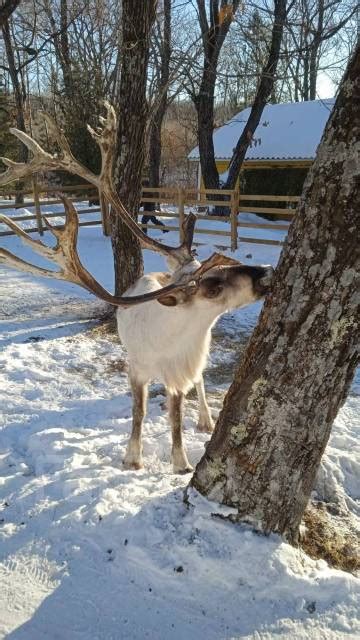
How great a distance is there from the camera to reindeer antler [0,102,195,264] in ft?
10.7

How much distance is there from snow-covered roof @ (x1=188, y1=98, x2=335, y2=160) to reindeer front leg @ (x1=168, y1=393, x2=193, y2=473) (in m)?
15.5

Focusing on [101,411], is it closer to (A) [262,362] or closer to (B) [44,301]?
(A) [262,362]

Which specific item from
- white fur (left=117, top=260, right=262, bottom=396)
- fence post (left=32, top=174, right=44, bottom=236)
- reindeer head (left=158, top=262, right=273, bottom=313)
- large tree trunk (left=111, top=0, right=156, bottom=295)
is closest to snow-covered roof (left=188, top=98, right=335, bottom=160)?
fence post (left=32, top=174, right=44, bottom=236)

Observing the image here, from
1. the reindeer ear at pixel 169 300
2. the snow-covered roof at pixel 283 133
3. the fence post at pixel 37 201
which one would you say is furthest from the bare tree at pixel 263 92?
the reindeer ear at pixel 169 300

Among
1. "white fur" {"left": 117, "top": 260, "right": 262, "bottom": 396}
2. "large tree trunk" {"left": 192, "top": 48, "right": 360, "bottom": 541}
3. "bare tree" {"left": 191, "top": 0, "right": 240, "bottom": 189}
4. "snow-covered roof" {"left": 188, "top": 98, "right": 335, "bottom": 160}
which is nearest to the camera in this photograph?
"large tree trunk" {"left": 192, "top": 48, "right": 360, "bottom": 541}

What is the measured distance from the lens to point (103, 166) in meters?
3.29

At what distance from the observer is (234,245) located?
11398 millimetres

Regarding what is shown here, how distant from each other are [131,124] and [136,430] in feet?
12.4

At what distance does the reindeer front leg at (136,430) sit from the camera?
10.7ft

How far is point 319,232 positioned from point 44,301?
20.9 ft

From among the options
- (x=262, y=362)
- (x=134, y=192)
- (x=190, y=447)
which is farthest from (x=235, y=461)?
(x=134, y=192)

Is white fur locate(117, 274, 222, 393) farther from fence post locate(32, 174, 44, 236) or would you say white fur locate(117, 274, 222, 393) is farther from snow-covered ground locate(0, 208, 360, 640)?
fence post locate(32, 174, 44, 236)

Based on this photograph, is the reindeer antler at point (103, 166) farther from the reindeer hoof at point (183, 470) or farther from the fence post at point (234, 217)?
the fence post at point (234, 217)

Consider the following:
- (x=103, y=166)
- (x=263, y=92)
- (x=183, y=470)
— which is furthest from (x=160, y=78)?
(x=183, y=470)
